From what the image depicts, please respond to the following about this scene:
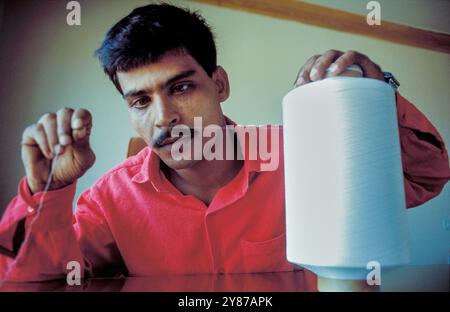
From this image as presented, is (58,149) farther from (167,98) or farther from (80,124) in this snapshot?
(167,98)

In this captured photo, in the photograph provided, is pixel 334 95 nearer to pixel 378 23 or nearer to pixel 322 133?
pixel 322 133

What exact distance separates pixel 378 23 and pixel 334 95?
1.17 feet

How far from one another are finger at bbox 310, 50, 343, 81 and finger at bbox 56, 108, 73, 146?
14.8 inches

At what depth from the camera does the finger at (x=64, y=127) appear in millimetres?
487

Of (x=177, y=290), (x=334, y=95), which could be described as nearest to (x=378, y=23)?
(x=334, y=95)

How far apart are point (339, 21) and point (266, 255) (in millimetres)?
474

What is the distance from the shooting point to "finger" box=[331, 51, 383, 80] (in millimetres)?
497

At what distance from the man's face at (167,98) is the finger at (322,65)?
0.58 ft

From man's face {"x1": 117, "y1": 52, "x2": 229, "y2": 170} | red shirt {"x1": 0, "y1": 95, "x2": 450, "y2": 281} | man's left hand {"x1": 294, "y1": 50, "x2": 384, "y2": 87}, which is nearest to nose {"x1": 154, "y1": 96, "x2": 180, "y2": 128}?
man's face {"x1": 117, "y1": 52, "x2": 229, "y2": 170}

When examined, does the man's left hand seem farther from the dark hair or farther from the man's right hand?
the man's right hand

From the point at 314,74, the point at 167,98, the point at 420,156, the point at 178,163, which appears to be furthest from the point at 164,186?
the point at 420,156

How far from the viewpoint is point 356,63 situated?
1.72 feet

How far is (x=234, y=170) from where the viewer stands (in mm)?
632
